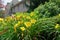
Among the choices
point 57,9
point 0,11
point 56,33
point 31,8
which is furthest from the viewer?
point 0,11

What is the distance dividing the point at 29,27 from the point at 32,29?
0.07m

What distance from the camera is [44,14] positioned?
6402 millimetres

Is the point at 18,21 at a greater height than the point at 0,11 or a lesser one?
greater

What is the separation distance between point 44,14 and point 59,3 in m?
0.59

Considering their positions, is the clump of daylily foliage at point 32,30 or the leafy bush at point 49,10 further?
the leafy bush at point 49,10

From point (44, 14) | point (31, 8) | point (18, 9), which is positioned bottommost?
point (18, 9)

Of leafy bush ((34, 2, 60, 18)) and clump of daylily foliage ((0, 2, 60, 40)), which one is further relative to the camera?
leafy bush ((34, 2, 60, 18))

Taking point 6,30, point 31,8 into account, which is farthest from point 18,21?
point 31,8

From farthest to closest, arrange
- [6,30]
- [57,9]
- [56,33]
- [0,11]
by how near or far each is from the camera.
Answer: [0,11] < [57,9] < [6,30] < [56,33]

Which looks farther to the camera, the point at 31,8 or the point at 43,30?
the point at 31,8

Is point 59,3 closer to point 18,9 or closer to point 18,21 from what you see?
point 18,21

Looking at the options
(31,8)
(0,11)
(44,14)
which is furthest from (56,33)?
(0,11)

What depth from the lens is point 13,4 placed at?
51.3ft

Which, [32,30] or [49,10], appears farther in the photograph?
[49,10]
